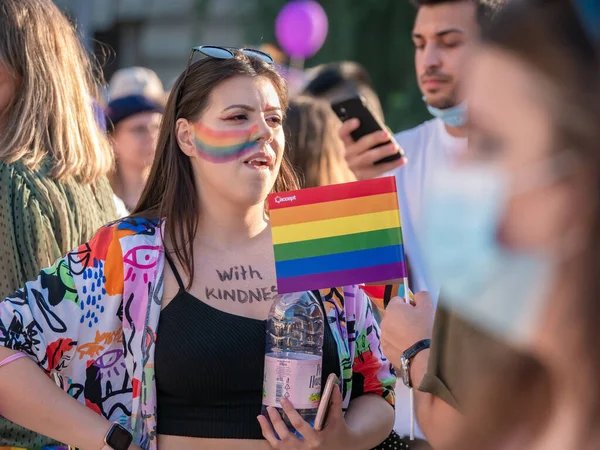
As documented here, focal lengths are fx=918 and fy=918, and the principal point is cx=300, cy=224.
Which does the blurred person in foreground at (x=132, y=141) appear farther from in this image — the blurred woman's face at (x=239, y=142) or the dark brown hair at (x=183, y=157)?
the blurred woman's face at (x=239, y=142)

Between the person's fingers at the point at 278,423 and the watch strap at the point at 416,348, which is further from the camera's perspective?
the person's fingers at the point at 278,423

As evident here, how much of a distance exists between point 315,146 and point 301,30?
4854 mm

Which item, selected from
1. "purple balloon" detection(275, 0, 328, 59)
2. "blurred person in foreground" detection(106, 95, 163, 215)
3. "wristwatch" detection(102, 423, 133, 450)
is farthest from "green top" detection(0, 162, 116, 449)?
"purple balloon" detection(275, 0, 328, 59)

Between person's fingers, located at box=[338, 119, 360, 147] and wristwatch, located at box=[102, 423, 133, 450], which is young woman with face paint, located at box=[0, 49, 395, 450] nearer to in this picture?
wristwatch, located at box=[102, 423, 133, 450]

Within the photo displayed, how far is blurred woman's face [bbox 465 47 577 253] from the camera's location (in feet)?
2.92

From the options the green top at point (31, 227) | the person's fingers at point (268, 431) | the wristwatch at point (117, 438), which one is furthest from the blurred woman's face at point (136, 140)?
the person's fingers at point (268, 431)

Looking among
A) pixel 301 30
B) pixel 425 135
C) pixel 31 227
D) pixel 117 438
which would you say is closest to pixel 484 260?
pixel 117 438

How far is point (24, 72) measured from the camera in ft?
10.0

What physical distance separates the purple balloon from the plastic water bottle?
661 centimetres

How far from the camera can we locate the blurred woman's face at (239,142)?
2703mm

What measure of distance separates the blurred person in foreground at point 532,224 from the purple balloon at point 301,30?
805 cm

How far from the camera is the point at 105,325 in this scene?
2.54 meters

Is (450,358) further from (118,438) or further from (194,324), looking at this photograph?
(118,438)

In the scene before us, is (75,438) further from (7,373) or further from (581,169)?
(581,169)
